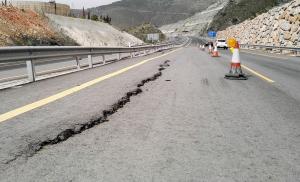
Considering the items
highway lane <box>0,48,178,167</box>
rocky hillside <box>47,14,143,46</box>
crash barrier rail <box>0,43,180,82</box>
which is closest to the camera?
highway lane <box>0,48,178,167</box>

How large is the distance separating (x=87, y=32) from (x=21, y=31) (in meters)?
22.2

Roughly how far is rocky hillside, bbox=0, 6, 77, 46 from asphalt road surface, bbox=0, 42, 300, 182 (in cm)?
2460

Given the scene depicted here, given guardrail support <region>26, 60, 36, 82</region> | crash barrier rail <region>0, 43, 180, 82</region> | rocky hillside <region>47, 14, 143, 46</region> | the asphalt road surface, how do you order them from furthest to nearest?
1. rocky hillside <region>47, 14, 143, 46</region>
2. guardrail support <region>26, 60, 36, 82</region>
3. crash barrier rail <region>0, 43, 180, 82</region>
4. the asphalt road surface

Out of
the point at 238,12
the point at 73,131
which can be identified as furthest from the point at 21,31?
the point at 238,12

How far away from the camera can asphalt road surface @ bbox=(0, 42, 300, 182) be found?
341 centimetres

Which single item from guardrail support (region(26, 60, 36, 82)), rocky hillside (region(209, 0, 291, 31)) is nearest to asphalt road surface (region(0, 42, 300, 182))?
guardrail support (region(26, 60, 36, 82))

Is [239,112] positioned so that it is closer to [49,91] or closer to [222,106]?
[222,106]

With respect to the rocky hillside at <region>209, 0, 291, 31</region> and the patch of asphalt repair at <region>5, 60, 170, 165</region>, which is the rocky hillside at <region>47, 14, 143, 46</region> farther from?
the patch of asphalt repair at <region>5, 60, 170, 165</region>

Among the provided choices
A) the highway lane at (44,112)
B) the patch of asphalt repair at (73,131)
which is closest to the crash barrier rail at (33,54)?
the highway lane at (44,112)

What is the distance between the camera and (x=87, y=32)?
56.9 m

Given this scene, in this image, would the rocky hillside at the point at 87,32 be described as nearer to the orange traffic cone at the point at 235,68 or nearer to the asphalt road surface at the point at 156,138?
the orange traffic cone at the point at 235,68

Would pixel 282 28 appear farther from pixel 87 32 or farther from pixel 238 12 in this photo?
pixel 238 12

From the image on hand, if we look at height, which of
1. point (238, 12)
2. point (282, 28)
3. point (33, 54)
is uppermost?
point (238, 12)

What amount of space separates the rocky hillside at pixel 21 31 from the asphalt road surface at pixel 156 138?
24.6 m
